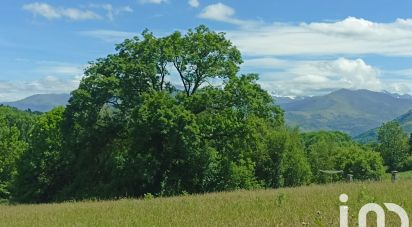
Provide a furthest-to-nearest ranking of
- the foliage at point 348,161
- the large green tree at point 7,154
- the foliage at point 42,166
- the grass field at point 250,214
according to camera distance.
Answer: the foliage at point 348,161 < the large green tree at point 7,154 < the foliage at point 42,166 < the grass field at point 250,214

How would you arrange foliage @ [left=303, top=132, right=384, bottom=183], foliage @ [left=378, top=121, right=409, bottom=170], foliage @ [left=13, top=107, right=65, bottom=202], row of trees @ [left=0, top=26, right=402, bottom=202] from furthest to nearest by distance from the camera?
foliage @ [left=378, top=121, right=409, bottom=170], foliage @ [left=303, top=132, right=384, bottom=183], foliage @ [left=13, top=107, right=65, bottom=202], row of trees @ [left=0, top=26, right=402, bottom=202]

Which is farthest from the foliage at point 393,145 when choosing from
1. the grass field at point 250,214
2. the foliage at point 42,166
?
the grass field at point 250,214

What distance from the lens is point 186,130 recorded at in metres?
32.2

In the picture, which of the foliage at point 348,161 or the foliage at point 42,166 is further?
the foliage at point 348,161

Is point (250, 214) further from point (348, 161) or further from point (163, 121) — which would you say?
point (348, 161)

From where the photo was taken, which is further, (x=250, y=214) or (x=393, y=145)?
(x=393, y=145)

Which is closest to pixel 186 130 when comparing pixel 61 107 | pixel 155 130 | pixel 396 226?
pixel 155 130

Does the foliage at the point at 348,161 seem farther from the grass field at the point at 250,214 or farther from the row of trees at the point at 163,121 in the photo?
the grass field at the point at 250,214

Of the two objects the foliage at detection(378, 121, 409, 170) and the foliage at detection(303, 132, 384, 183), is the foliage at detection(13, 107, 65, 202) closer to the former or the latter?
the foliage at detection(303, 132, 384, 183)

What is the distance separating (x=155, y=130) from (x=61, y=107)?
2867cm

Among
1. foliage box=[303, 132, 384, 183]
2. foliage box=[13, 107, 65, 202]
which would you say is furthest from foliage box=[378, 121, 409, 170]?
foliage box=[13, 107, 65, 202]

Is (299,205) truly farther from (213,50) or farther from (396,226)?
(213,50)

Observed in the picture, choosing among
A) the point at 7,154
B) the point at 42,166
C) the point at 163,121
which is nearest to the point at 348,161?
the point at 7,154

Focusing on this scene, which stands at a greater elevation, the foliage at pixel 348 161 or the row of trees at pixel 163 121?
the row of trees at pixel 163 121
